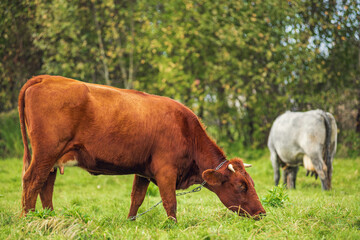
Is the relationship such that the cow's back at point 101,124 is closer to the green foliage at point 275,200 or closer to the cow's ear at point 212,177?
the cow's ear at point 212,177

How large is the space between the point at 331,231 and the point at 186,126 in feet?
5.87

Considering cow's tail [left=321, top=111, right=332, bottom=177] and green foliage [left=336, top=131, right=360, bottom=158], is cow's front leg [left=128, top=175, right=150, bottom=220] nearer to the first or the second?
cow's tail [left=321, top=111, right=332, bottom=177]

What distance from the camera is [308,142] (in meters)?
7.91

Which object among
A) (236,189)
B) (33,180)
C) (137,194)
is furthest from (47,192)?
(236,189)

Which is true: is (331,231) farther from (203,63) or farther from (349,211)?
(203,63)

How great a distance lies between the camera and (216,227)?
4.08 metres

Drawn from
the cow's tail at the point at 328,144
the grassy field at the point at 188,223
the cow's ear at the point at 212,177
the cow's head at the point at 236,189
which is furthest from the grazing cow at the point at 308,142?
the cow's ear at the point at 212,177

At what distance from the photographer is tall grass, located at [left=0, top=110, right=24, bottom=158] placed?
10.3m

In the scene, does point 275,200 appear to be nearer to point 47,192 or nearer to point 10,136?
point 47,192

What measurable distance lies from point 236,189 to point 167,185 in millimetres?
749

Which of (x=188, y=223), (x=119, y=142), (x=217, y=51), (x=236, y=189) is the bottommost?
(x=188, y=223)

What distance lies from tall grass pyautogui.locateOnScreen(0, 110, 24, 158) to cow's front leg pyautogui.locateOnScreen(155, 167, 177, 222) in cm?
679

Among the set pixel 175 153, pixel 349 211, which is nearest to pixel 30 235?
pixel 175 153

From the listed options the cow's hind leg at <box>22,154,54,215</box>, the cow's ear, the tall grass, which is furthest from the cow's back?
the tall grass
